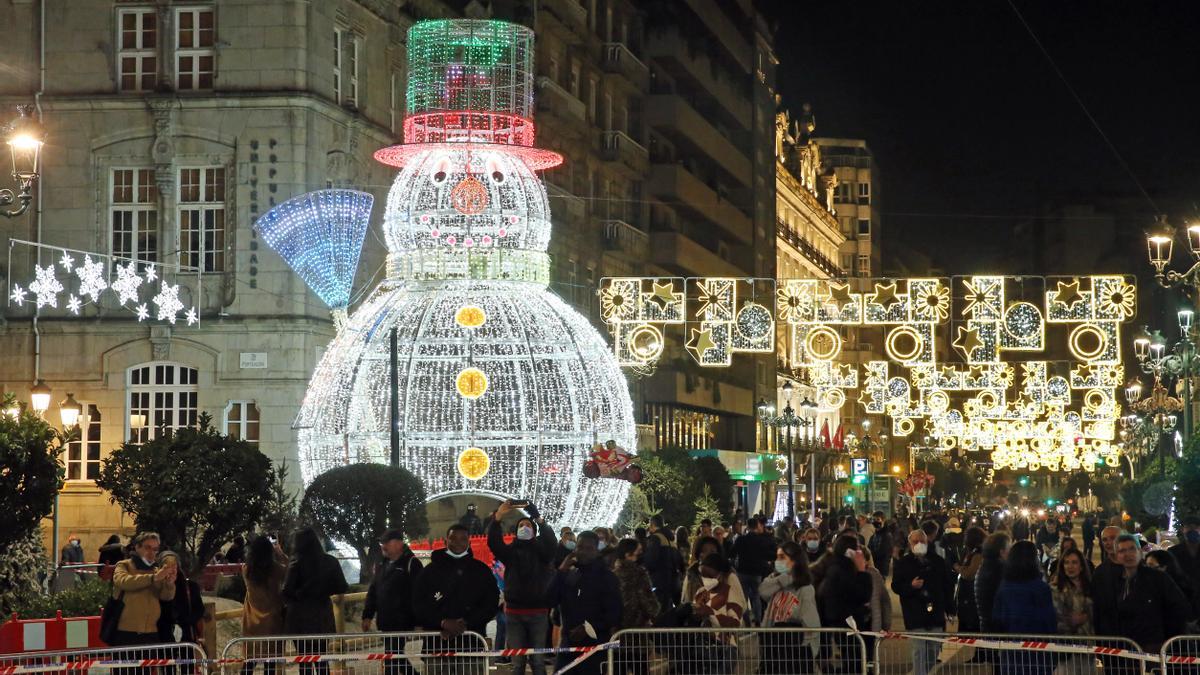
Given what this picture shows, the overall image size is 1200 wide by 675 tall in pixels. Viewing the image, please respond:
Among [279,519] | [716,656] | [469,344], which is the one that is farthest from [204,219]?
[716,656]

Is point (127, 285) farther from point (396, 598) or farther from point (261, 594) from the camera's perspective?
point (396, 598)

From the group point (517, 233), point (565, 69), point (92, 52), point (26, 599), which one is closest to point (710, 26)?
point (565, 69)

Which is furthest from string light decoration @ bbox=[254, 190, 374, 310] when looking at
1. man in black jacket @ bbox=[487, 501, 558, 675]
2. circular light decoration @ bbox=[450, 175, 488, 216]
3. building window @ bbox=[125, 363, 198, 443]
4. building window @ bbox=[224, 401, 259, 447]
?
man in black jacket @ bbox=[487, 501, 558, 675]

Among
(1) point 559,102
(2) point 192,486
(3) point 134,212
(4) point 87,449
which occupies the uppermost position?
(1) point 559,102

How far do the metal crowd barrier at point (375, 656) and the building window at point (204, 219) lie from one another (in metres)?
25.0

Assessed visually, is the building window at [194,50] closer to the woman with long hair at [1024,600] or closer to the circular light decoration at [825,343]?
the circular light decoration at [825,343]

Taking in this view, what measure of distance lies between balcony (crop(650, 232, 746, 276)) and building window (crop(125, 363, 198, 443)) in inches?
1170

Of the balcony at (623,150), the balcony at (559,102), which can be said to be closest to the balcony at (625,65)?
the balcony at (623,150)

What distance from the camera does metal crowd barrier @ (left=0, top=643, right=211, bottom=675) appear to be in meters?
11.6

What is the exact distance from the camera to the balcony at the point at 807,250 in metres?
97.5

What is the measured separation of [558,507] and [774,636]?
16.3 m

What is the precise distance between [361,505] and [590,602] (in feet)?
42.3

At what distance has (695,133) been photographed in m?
72.2

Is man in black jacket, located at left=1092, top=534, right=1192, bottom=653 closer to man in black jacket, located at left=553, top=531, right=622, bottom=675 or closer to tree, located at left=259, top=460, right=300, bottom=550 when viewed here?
man in black jacket, located at left=553, top=531, right=622, bottom=675
